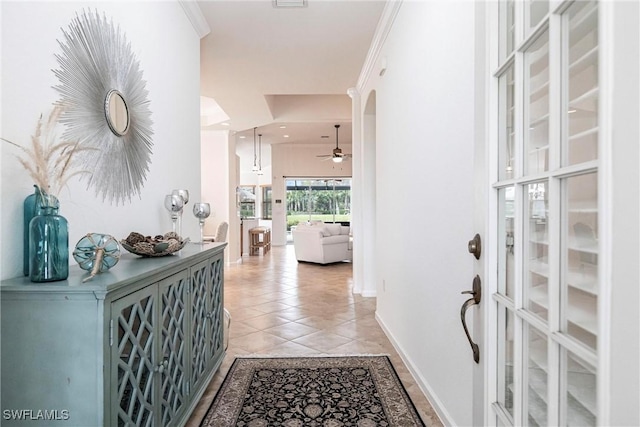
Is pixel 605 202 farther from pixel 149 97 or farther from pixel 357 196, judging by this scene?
pixel 357 196

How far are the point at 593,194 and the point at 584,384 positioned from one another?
370 mm

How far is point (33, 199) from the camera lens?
1308 millimetres

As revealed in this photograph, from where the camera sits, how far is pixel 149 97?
7.57 feet

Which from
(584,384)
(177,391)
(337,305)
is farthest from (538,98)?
(337,305)

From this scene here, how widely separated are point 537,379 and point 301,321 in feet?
10.6

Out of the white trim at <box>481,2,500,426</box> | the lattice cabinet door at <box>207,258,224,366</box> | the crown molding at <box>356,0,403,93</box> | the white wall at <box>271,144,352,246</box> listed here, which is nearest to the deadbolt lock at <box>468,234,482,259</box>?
the white trim at <box>481,2,500,426</box>

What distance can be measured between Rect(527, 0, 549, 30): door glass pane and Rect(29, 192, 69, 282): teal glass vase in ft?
5.08

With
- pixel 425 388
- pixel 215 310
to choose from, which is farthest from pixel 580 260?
pixel 215 310

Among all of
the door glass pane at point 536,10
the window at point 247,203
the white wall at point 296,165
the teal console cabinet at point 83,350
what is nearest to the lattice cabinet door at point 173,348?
the teal console cabinet at point 83,350

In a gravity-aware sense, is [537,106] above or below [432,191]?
above

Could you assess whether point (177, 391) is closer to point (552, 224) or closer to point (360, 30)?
point (552, 224)

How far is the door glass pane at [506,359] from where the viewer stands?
1022mm

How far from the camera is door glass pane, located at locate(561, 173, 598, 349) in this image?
2.22 ft

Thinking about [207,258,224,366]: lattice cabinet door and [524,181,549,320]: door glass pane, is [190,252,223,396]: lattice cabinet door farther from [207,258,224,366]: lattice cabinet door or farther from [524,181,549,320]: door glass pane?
[524,181,549,320]: door glass pane
